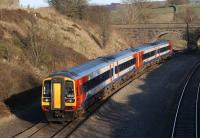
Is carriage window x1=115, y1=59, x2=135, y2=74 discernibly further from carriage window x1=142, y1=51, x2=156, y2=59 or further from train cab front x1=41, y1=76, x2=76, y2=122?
train cab front x1=41, y1=76, x2=76, y2=122

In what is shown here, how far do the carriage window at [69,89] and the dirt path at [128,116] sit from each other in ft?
5.87

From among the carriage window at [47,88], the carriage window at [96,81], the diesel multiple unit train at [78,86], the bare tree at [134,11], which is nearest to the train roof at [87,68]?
the diesel multiple unit train at [78,86]

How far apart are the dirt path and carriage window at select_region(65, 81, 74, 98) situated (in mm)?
1790

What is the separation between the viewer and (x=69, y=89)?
73.7 ft

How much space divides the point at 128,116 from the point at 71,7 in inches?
1618

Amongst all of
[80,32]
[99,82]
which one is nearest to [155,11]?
[80,32]

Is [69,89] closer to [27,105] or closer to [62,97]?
[62,97]

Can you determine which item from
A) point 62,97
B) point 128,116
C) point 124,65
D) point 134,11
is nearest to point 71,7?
point 124,65

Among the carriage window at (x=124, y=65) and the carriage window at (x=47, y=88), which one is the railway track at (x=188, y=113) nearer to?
the carriage window at (x=124, y=65)

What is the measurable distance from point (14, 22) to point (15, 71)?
46.5 feet

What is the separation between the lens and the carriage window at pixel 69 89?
883 inches

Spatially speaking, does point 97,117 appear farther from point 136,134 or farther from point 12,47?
point 12,47

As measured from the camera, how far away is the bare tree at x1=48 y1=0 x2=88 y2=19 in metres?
63.1

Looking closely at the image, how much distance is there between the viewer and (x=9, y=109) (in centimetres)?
2666
